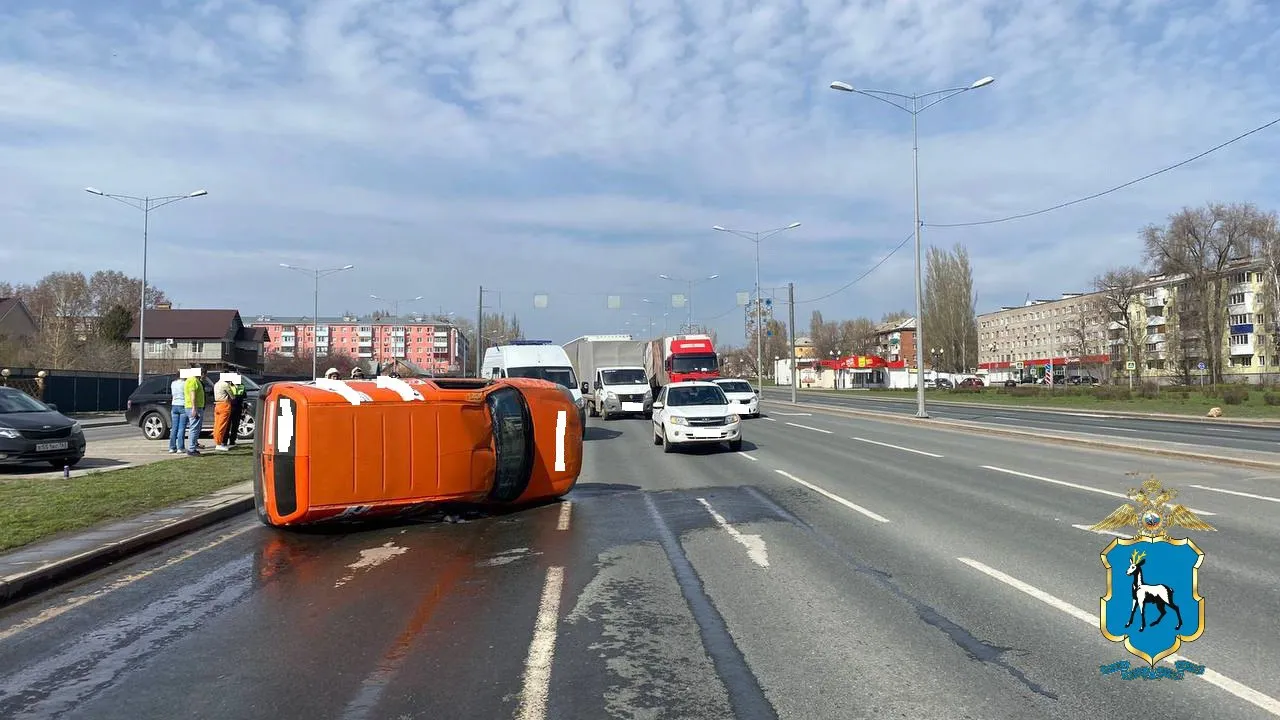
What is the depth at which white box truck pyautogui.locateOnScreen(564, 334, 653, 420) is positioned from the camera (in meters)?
33.0

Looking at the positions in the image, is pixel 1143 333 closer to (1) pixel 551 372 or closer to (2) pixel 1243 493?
(1) pixel 551 372

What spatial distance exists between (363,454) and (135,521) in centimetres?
295

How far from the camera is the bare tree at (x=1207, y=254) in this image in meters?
58.0

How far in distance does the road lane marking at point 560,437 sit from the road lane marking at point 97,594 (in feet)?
12.6

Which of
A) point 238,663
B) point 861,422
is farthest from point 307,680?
point 861,422

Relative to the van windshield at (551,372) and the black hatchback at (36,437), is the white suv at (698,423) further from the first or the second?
the black hatchback at (36,437)

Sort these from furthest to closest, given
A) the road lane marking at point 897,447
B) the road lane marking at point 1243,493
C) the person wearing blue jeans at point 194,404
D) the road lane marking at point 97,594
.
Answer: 1. the road lane marking at point 897,447
2. the person wearing blue jeans at point 194,404
3. the road lane marking at point 1243,493
4. the road lane marking at point 97,594

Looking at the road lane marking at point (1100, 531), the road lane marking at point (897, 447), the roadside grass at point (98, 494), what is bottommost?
the road lane marking at point (897, 447)

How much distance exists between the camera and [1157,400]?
44.3 metres

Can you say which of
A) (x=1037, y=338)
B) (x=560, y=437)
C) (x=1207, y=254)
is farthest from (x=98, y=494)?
(x=1037, y=338)

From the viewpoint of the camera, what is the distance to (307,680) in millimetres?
4398

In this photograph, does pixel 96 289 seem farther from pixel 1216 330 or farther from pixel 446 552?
pixel 1216 330

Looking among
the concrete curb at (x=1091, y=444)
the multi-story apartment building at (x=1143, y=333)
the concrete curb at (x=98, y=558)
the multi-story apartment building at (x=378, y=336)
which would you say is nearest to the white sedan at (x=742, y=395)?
the concrete curb at (x=1091, y=444)

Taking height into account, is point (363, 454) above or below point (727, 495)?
above
